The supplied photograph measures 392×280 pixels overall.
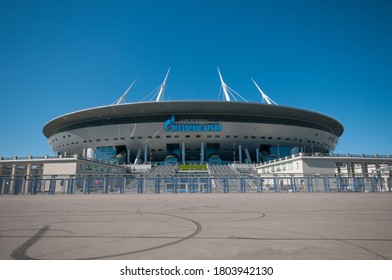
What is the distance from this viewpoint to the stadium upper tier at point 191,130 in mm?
68938

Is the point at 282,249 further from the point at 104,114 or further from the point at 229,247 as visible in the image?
the point at 104,114

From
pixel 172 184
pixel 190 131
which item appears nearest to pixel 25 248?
pixel 172 184

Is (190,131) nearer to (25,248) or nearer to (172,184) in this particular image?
(172,184)

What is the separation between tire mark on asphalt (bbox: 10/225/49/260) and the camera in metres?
3.61

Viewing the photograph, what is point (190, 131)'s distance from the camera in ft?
229

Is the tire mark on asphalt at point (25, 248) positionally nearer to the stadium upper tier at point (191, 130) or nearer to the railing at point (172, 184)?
the railing at point (172, 184)

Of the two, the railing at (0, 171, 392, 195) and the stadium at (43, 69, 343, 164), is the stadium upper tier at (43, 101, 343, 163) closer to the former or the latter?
the stadium at (43, 69, 343, 164)

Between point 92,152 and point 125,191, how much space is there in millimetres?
46149

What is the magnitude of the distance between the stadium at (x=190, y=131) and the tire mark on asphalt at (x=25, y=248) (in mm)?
61341

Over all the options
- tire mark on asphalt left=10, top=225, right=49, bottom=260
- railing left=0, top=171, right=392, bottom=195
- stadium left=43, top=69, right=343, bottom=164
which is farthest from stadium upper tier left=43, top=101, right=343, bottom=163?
tire mark on asphalt left=10, top=225, right=49, bottom=260

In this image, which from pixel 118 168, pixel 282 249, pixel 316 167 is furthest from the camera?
pixel 118 168

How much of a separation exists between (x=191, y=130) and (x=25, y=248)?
217ft

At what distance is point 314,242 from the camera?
4344mm
